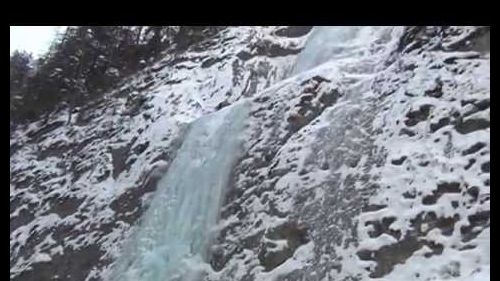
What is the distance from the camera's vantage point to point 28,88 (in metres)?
12.3

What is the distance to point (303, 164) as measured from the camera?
24.3 ft

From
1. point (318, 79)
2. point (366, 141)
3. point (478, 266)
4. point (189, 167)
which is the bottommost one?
point (478, 266)

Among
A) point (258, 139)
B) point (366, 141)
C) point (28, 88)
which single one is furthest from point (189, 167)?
point (28, 88)

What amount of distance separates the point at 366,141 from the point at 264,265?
1.76 metres

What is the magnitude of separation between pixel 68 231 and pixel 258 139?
278cm

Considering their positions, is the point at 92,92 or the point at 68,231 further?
the point at 92,92

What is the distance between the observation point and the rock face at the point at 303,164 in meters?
6.14

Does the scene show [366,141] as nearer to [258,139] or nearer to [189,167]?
[258,139]

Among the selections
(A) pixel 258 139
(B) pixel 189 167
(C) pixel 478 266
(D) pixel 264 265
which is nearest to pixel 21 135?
(B) pixel 189 167

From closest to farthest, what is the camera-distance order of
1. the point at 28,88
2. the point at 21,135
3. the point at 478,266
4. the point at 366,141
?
1. the point at 478,266
2. the point at 366,141
3. the point at 21,135
4. the point at 28,88

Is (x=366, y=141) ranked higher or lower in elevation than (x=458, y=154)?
higher

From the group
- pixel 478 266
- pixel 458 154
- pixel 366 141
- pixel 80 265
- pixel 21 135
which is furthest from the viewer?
pixel 21 135

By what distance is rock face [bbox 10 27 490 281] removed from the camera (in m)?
6.14

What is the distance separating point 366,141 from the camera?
722cm
